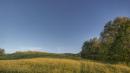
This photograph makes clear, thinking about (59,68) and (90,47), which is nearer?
(59,68)

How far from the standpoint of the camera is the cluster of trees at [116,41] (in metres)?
57.7

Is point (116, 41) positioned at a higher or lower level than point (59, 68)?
higher

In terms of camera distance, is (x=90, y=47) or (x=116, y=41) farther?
(x=90, y=47)

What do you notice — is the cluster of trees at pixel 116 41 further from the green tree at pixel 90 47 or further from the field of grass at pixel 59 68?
the field of grass at pixel 59 68

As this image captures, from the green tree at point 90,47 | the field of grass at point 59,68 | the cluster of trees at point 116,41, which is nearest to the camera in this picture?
the field of grass at point 59,68

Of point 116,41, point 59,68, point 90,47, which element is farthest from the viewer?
point 90,47

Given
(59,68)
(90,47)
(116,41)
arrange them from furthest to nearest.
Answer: (90,47) → (116,41) → (59,68)

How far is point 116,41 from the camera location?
58.5 m

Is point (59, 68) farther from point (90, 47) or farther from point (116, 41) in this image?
point (90, 47)

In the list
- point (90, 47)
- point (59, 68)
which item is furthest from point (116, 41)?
point (59, 68)

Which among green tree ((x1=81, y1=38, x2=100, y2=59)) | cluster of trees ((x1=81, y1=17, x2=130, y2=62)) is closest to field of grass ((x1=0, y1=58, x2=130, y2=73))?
cluster of trees ((x1=81, y1=17, x2=130, y2=62))

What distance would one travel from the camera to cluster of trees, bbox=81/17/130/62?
57.7 m

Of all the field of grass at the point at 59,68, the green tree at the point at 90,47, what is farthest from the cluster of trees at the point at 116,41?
the field of grass at the point at 59,68

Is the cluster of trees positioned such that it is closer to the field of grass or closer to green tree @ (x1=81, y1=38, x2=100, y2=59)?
green tree @ (x1=81, y1=38, x2=100, y2=59)
